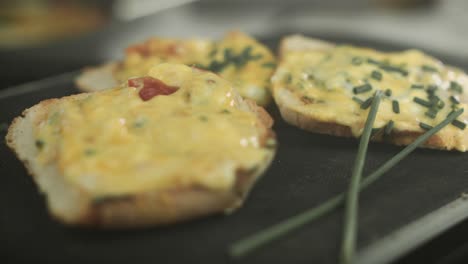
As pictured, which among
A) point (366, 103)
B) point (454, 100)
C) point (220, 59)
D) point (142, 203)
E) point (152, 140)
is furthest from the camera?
point (220, 59)

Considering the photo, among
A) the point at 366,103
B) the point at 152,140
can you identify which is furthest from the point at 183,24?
the point at 152,140

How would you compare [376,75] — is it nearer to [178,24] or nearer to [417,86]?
[417,86]

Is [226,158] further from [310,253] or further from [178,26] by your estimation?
[178,26]

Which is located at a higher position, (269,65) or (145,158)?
(145,158)

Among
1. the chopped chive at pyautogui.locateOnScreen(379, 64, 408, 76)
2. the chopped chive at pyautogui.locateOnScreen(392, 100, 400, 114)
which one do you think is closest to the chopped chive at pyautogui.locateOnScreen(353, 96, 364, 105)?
the chopped chive at pyautogui.locateOnScreen(392, 100, 400, 114)

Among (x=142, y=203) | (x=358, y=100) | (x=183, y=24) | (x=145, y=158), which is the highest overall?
(x=145, y=158)

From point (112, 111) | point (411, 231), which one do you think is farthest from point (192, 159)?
point (411, 231)
